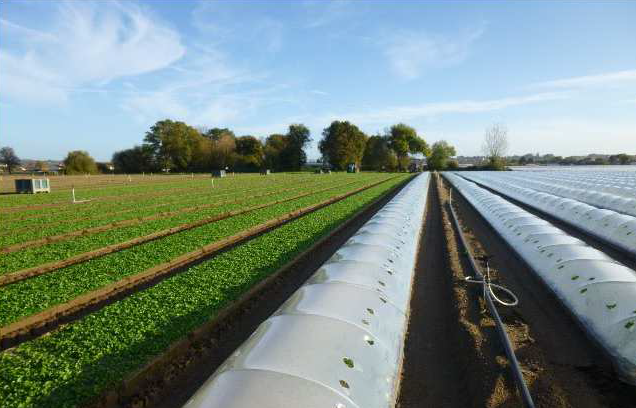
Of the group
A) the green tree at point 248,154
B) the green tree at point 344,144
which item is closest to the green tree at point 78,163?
the green tree at point 248,154

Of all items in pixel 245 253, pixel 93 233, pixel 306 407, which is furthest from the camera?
pixel 93 233

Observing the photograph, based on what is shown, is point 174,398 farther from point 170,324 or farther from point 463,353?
point 463,353

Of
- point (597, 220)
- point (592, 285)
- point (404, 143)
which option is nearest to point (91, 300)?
point (592, 285)

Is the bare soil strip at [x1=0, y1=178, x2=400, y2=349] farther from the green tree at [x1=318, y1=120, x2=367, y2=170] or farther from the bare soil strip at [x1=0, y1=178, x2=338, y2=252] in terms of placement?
the green tree at [x1=318, y1=120, x2=367, y2=170]

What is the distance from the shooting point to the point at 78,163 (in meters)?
86.8

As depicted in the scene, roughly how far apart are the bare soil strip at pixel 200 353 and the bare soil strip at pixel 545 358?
14.8ft

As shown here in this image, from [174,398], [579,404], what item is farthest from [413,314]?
[174,398]

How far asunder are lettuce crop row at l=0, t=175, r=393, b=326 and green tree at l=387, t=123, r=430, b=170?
100294 millimetres

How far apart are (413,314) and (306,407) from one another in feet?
17.4

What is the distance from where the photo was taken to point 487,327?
7414mm

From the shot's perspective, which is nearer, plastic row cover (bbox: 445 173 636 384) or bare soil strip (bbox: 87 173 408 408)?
bare soil strip (bbox: 87 173 408 408)

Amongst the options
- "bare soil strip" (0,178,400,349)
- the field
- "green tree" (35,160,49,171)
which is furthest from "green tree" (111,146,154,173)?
"bare soil strip" (0,178,400,349)

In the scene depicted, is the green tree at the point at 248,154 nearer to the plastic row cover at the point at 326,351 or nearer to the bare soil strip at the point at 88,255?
Result: the bare soil strip at the point at 88,255

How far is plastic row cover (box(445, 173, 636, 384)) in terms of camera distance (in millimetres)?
5895
